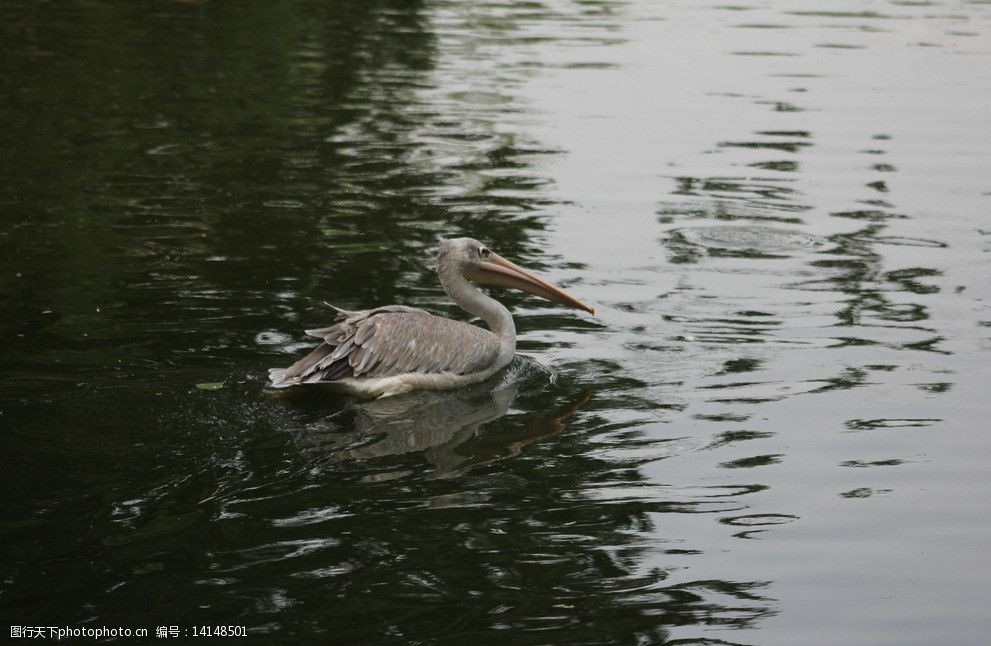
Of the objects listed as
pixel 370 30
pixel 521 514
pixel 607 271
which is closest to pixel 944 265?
pixel 607 271

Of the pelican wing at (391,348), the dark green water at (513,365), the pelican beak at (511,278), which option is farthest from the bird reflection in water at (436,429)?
the pelican beak at (511,278)

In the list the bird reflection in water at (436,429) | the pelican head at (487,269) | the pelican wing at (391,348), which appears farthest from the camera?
the pelican head at (487,269)

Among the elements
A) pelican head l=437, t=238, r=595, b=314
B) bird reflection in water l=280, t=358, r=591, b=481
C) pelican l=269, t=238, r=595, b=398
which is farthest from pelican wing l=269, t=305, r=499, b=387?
pelican head l=437, t=238, r=595, b=314

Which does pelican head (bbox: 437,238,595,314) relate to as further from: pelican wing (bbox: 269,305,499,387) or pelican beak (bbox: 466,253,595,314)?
pelican wing (bbox: 269,305,499,387)

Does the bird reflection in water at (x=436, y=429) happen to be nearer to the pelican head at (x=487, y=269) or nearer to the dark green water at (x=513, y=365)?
the dark green water at (x=513, y=365)

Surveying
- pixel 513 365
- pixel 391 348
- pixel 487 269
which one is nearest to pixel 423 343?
pixel 391 348

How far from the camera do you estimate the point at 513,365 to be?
7508mm

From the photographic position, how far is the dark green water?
484cm

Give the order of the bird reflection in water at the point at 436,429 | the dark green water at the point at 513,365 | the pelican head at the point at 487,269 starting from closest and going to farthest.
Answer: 1. the dark green water at the point at 513,365
2. the bird reflection in water at the point at 436,429
3. the pelican head at the point at 487,269

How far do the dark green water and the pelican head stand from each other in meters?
0.29

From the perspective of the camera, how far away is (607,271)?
917 cm

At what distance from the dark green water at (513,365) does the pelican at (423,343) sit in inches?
5.4

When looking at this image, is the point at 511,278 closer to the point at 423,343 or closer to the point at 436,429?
the point at 423,343

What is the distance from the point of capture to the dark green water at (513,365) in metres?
4.84
